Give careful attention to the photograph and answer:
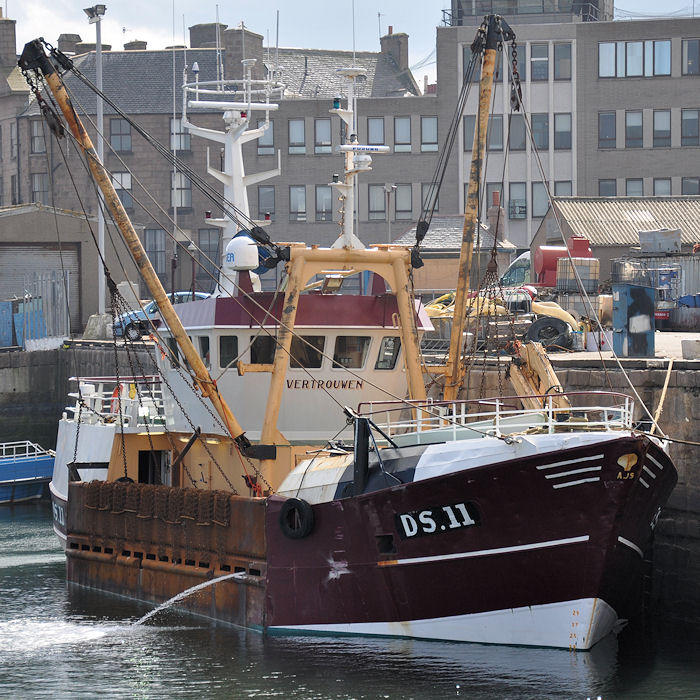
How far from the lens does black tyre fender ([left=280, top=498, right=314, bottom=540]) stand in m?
17.8

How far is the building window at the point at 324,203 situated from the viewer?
6338 centimetres

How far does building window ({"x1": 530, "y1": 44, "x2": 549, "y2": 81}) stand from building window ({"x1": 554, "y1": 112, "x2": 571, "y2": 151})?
1911mm

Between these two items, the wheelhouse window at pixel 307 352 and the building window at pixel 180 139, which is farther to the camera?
the building window at pixel 180 139

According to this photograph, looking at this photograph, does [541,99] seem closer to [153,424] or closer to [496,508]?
[153,424]

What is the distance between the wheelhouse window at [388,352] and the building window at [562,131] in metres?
42.5

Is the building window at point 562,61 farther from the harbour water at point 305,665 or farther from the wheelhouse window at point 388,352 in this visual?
the harbour water at point 305,665

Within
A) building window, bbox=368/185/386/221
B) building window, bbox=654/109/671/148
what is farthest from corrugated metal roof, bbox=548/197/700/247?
building window, bbox=368/185/386/221

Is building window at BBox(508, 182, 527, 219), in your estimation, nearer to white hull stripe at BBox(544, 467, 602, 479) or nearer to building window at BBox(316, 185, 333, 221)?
building window at BBox(316, 185, 333, 221)

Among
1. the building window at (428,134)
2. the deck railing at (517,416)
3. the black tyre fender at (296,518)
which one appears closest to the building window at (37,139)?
the building window at (428,134)

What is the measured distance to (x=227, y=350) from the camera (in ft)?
66.5

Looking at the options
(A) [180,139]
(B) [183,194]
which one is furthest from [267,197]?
(A) [180,139]

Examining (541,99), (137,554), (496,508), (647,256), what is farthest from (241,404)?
(541,99)

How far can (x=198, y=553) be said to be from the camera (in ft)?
65.6

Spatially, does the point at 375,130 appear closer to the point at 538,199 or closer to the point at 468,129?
the point at 468,129
